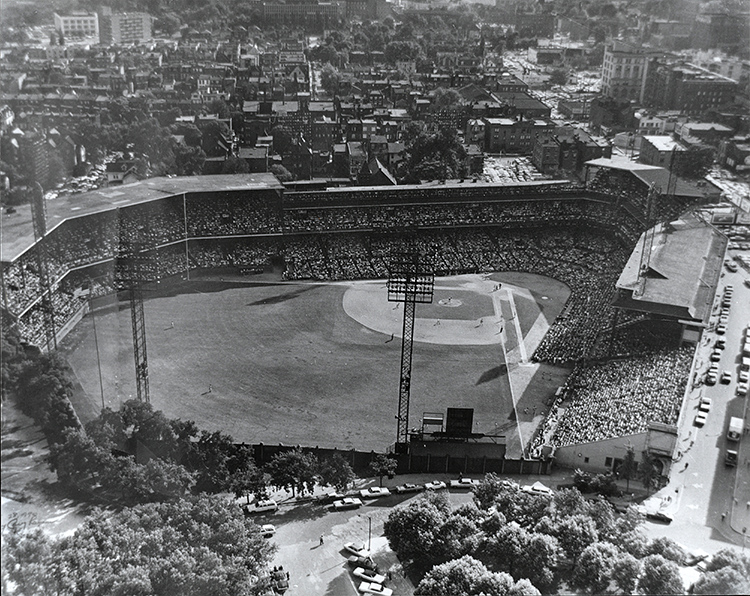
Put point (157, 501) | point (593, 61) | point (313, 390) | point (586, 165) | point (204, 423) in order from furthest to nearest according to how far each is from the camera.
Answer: point (593, 61), point (586, 165), point (313, 390), point (204, 423), point (157, 501)

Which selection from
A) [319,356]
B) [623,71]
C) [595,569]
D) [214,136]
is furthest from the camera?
[623,71]

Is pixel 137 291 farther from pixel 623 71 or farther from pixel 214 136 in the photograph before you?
pixel 623 71

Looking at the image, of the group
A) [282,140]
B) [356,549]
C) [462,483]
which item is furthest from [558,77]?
[356,549]

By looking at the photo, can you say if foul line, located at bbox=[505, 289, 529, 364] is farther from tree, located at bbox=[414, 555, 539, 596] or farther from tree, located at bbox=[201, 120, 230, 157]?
tree, located at bbox=[201, 120, 230, 157]

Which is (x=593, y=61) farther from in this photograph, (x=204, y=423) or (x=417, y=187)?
(x=204, y=423)

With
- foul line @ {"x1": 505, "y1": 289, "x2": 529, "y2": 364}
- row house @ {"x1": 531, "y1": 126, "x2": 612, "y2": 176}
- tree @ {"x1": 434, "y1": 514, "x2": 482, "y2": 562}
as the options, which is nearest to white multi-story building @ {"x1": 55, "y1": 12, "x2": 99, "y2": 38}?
row house @ {"x1": 531, "y1": 126, "x2": 612, "y2": 176}

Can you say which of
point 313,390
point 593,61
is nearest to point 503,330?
point 313,390
